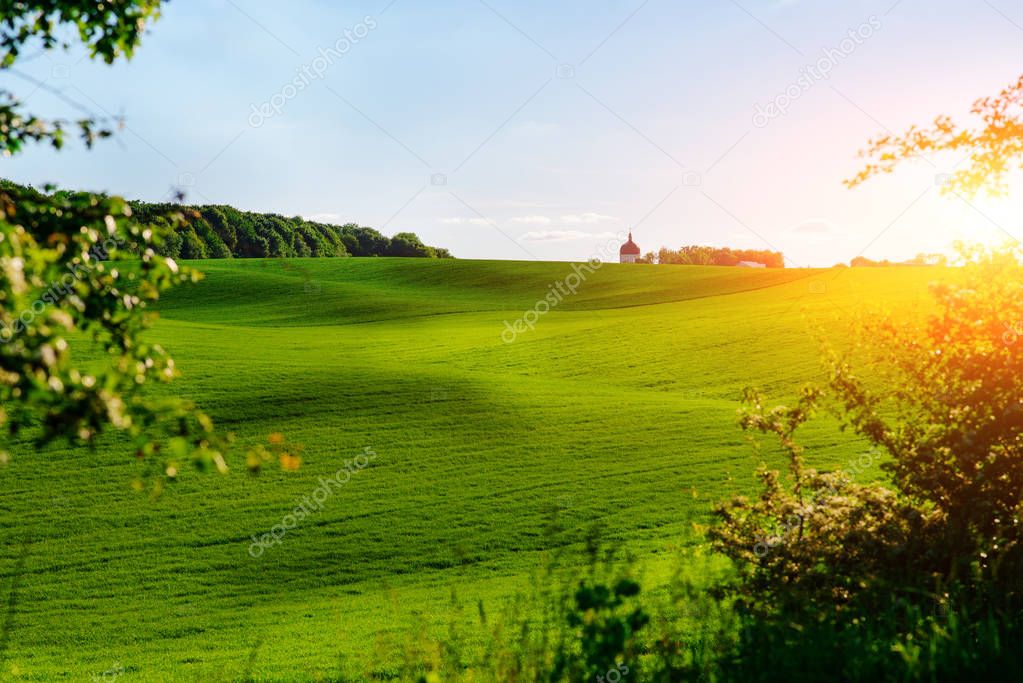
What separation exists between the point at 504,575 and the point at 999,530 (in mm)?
9086

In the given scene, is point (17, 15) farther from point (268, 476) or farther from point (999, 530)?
point (268, 476)

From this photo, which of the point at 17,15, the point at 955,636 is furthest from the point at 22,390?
the point at 955,636

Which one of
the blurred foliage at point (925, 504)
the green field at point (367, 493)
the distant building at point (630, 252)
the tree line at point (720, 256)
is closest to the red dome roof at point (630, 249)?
the distant building at point (630, 252)

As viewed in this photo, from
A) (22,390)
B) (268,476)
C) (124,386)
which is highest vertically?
(268,476)

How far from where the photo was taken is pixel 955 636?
6.00m

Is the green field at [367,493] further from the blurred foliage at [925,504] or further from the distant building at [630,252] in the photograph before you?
the distant building at [630,252]

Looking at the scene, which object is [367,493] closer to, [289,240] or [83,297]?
[83,297]

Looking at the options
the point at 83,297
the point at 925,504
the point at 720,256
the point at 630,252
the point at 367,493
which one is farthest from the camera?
the point at 630,252

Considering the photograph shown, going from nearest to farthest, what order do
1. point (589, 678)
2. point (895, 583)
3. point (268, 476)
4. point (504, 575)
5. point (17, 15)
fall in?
point (589, 678) → point (17, 15) → point (895, 583) → point (504, 575) → point (268, 476)

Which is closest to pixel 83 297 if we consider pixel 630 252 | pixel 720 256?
pixel 720 256

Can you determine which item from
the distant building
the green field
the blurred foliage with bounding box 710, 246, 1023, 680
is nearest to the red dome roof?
the distant building

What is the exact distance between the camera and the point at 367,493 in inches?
813

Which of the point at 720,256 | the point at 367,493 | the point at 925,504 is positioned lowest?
the point at 925,504

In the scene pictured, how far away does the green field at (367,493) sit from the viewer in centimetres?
1405
